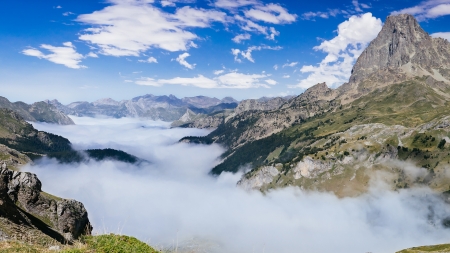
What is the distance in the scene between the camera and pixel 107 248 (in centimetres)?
2000

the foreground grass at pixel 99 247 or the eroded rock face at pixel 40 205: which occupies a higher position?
the foreground grass at pixel 99 247

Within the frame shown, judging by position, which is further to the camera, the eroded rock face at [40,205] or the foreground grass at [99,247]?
the eroded rock face at [40,205]

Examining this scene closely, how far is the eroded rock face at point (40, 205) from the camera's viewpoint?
42.5 meters

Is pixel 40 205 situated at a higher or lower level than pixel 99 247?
lower

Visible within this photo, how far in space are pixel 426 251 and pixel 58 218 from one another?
762 feet

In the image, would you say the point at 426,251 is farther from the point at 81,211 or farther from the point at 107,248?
the point at 107,248

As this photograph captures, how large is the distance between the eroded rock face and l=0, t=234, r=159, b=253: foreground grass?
22.3m

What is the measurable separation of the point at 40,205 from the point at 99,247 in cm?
3135

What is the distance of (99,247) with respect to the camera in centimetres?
2017

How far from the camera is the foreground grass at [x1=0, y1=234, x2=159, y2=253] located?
18625 millimetres

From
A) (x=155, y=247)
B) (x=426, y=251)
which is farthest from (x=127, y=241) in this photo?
(x=426, y=251)

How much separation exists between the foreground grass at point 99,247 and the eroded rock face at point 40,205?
22.3 m

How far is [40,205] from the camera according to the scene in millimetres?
44656

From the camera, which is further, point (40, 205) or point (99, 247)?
point (40, 205)
